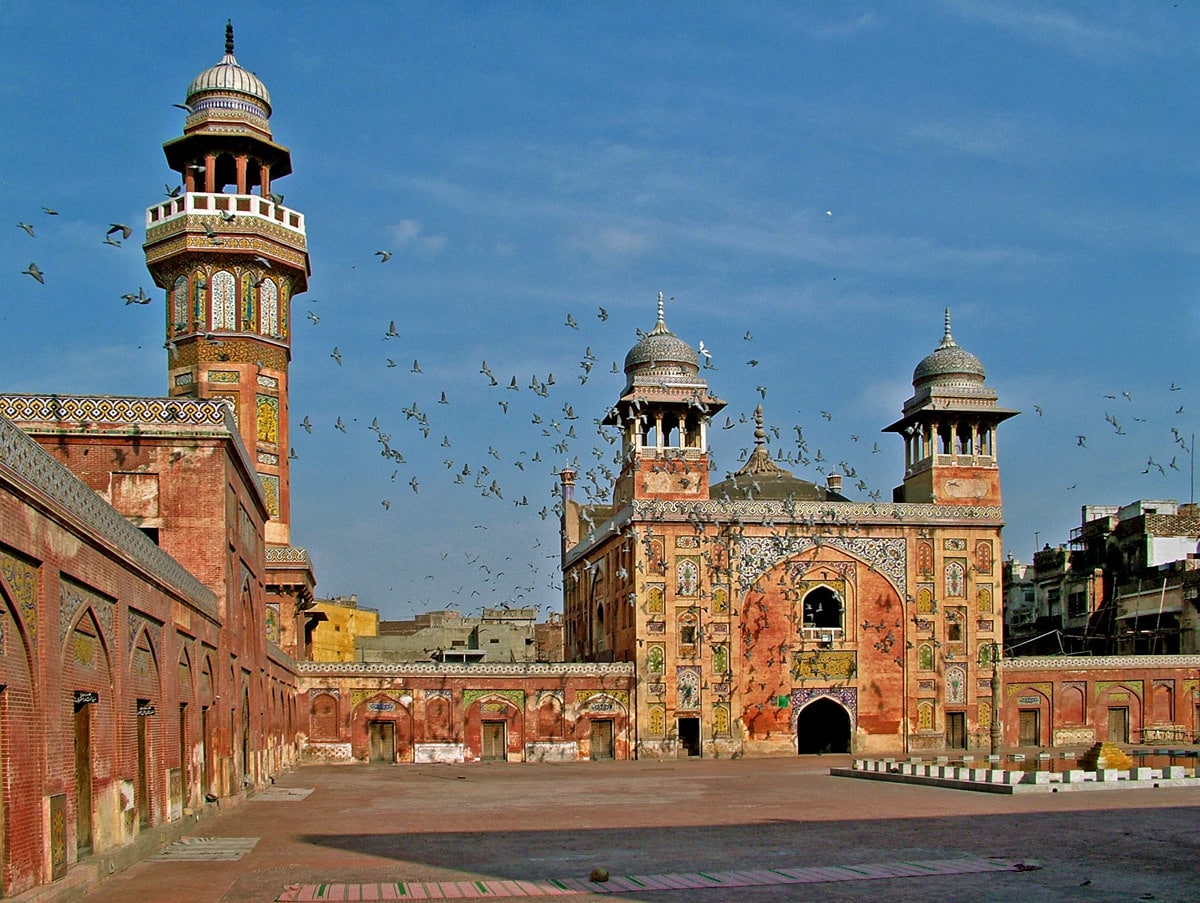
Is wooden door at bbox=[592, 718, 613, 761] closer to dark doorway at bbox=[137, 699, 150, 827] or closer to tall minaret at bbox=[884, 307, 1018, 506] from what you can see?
tall minaret at bbox=[884, 307, 1018, 506]

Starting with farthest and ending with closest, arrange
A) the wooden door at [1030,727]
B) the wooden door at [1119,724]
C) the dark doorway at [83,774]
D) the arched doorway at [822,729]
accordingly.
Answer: the wooden door at [1119,724], the wooden door at [1030,727], the arched doorway at [822,729], the dark doorway at [83,774]

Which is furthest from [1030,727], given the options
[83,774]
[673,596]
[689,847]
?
[83,774]

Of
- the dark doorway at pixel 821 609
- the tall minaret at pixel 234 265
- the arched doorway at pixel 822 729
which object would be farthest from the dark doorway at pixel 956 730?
the tall minaret at pixel 234 265

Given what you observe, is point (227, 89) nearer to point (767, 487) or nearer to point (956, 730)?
point (767, 487)

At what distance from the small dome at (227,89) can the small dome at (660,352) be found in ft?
44.6

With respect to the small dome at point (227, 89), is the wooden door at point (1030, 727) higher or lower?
lower

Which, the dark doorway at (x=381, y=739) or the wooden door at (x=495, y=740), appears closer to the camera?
the dark doorway at (x=381, y=739)

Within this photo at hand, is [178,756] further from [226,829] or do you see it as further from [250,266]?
[250,266]

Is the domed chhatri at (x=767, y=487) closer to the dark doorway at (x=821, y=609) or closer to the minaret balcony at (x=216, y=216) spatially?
the dark doorway at (x=821, y=609)

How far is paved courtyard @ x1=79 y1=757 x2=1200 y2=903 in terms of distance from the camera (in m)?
12.8

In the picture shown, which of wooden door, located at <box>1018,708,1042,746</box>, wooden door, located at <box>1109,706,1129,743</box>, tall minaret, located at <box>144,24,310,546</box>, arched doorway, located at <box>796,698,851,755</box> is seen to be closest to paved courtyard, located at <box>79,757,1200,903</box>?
tall minaret, located at <box>144,24,310,546</box>

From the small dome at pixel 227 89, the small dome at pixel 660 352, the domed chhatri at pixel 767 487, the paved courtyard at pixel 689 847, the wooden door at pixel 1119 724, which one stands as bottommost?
the wooden door at pixel 1119 724

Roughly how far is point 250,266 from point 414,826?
2136cm

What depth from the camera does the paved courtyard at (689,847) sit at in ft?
42.1
